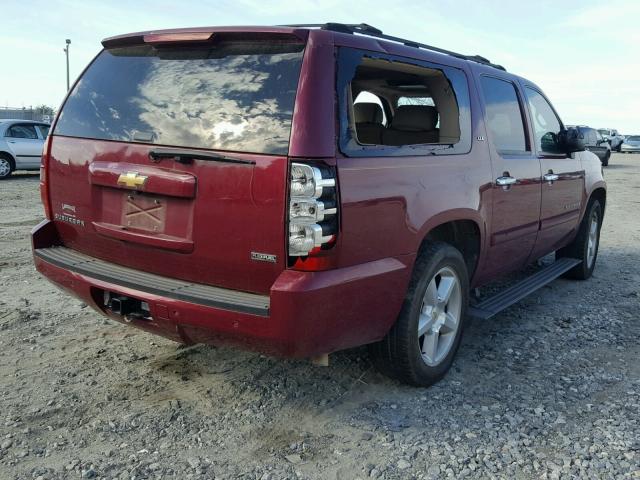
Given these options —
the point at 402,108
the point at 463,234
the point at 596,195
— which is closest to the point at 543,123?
the point at 402,108

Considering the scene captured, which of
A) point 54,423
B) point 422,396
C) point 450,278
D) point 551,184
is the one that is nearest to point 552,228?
point 551,184

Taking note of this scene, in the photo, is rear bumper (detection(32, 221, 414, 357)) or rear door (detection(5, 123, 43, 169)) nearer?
rear bumper (detection(32, 221, 414, 357))

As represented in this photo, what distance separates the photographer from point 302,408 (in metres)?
3.23

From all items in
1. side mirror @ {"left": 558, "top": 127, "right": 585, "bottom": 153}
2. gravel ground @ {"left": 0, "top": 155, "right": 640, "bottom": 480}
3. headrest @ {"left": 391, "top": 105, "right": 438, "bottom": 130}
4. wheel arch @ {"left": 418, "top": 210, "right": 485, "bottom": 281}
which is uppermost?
headrest @ {"left": 391, "top": 105, "right": 438, "bottom": 130}

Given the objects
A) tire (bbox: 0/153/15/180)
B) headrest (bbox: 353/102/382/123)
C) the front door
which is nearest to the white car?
tire (bbox: 0/153/15/180)

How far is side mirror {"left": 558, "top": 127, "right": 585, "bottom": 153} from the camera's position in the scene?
5.24 m

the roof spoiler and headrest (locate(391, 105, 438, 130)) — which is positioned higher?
the roof spoiler

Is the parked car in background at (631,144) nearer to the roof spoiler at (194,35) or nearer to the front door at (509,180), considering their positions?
the front door at (509,180)

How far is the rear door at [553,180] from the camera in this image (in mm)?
4910

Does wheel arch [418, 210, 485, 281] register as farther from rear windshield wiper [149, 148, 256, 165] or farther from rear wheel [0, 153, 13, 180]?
rear wheel [0, 153, 13, 180]

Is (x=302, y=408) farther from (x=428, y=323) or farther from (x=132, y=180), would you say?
(x=132, y=180)

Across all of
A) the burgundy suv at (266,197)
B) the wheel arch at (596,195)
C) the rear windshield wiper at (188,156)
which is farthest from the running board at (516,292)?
the rear windshield wiper at (188,156)

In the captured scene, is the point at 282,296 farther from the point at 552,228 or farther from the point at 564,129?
the point at 564,129

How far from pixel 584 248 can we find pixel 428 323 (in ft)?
10.8
